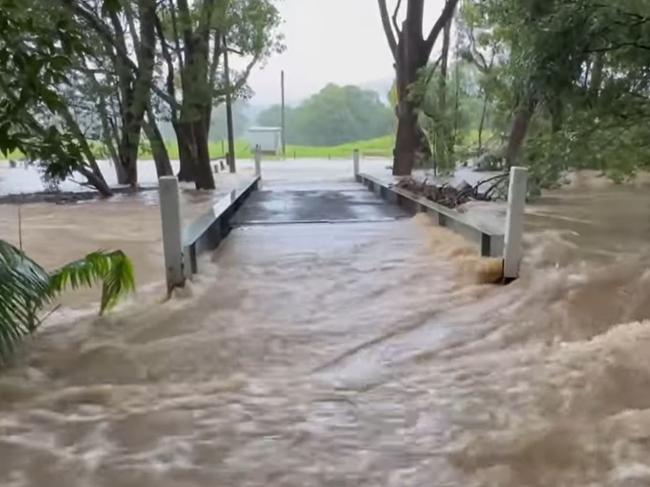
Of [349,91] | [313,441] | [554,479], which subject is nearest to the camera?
[554,479]

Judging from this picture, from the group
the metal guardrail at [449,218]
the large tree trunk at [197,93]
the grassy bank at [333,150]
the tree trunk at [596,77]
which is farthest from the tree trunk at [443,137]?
the grassy bank at [333,150]

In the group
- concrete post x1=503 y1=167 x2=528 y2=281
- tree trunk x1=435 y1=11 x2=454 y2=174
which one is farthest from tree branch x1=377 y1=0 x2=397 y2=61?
concrete post x1=503 y1=167 x2=528 y2=281

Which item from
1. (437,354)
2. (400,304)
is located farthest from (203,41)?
(437,354)

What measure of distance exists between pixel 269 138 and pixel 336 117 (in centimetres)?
400

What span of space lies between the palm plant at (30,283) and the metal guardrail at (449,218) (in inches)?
95.4

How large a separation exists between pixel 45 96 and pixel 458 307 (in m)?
2.37

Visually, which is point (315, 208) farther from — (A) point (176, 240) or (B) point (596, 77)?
(A) point (176, 240)

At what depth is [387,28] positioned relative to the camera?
14.1 metres

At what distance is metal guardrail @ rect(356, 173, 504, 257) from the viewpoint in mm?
4727

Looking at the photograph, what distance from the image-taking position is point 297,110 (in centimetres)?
2844

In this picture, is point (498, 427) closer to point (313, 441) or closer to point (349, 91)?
point (313, 441)

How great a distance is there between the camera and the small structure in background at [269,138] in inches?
958

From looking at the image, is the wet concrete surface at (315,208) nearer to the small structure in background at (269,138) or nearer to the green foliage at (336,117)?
the small structure in background at (269,138)

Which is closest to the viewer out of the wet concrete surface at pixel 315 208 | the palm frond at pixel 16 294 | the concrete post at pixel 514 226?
the palm frond at pixel 16 294
